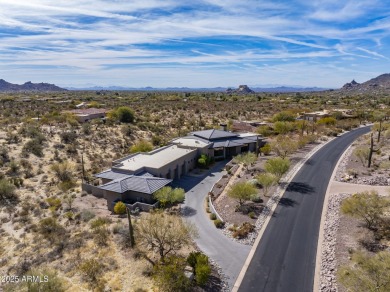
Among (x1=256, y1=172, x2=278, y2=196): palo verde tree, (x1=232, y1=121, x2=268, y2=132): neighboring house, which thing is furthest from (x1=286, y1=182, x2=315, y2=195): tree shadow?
(x1=232, y1=121, x2=268, y2=132): neighboring house

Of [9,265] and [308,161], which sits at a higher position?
[308,161]

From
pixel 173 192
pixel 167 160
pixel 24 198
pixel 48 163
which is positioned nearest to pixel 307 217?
pixel 173 192

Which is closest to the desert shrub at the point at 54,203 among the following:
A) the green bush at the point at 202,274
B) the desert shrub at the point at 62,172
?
the desert shrub at the point at 62,172

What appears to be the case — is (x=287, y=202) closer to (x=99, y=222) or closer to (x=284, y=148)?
(x=284, y=148)

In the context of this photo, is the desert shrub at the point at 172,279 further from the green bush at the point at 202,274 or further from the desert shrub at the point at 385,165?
the desert shrub at the point at 385,165

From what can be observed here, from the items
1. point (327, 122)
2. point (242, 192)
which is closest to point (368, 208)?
point (242, 192)

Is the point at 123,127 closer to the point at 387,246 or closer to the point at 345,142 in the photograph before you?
the point at 345,142
